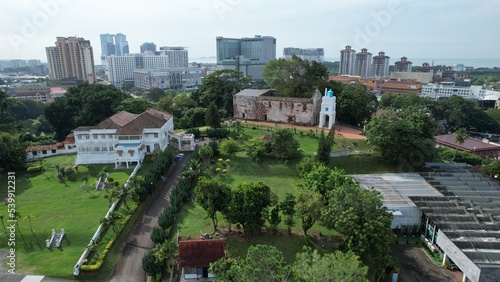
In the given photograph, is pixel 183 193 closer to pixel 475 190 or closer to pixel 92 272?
pixel 92 272

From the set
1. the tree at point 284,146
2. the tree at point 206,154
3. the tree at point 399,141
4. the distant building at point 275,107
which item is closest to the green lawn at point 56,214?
the tree at point 206,154

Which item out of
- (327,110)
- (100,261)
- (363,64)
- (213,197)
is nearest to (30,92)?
(327,110)

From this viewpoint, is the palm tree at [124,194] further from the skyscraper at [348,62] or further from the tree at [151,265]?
the skyscraper at [348,62]

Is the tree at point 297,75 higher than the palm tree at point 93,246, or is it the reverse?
the tree at point 297,75

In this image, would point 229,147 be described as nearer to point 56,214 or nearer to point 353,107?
point 56,214

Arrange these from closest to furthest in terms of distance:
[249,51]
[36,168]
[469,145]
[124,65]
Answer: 1. [36,168]
2. [469,145]
3. [249,51]
4. [124,65]

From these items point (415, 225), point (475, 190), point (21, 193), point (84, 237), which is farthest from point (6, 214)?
point (475, 190)
